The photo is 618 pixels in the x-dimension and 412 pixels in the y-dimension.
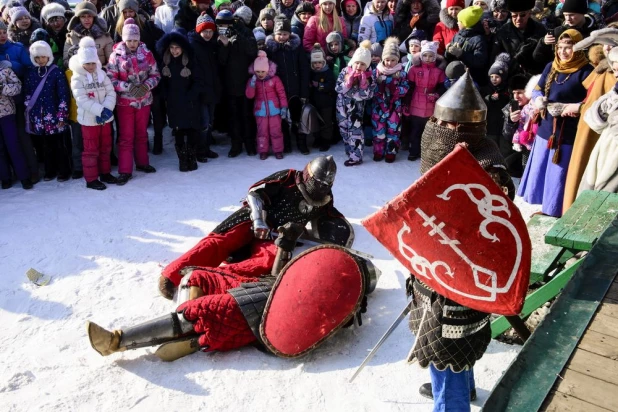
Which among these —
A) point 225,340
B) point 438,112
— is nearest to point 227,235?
point 225,340

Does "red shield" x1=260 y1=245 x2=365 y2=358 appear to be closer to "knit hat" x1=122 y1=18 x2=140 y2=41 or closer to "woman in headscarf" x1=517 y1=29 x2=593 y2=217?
"woman in headscarf" x1=517 y1=29 x2=593 y2=217

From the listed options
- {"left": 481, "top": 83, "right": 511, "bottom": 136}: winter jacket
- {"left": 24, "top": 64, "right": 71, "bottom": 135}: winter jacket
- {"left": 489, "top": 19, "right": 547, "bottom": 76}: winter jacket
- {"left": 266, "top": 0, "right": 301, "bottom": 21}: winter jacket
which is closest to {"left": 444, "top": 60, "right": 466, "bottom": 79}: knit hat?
{"left": 481, "top": 83, "right": 511, "bottom": 136}: winter jacket

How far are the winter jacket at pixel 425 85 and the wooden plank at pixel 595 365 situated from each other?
184 inches

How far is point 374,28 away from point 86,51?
332 centimetres

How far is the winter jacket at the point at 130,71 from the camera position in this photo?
234 inches

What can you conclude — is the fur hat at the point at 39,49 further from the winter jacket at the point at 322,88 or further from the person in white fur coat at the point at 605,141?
the person in white fur coat at the point at 605,141

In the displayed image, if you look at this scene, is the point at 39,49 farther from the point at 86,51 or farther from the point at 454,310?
the point at 454,310

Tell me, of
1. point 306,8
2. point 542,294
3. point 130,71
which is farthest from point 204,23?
point 542,294

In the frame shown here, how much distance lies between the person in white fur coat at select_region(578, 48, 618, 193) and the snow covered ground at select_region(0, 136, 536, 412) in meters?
1.27

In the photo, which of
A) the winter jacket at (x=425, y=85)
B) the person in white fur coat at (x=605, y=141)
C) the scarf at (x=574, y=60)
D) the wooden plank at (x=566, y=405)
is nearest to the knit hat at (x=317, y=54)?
the winter jacket at (x=425, y=85)

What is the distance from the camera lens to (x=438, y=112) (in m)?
2.60

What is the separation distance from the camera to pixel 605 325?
2.27m

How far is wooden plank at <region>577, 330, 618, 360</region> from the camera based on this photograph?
2.11m

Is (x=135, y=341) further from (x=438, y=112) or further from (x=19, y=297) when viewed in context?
(x=438, y=112)
